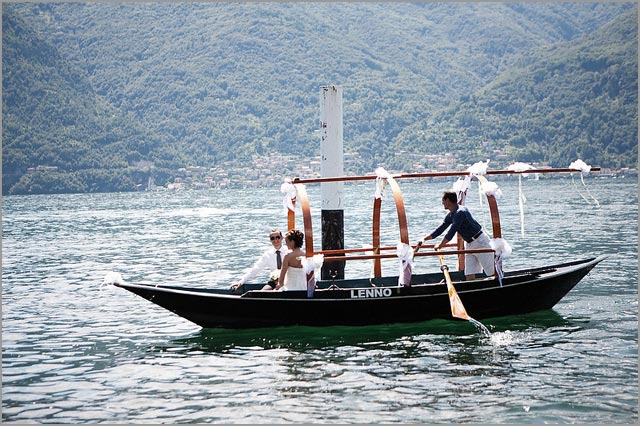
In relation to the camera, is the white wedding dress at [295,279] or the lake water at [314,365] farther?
the white wedding dress at [295,279]

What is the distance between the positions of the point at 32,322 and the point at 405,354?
7791 mm

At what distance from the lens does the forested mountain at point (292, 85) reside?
11625 cm

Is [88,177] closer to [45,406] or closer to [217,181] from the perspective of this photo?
[217,181]

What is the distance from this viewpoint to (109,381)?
11969mm

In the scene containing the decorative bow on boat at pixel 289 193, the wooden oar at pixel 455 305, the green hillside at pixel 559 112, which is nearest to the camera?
the wooden oar at pixel 455 305

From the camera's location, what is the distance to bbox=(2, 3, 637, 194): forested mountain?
116 m

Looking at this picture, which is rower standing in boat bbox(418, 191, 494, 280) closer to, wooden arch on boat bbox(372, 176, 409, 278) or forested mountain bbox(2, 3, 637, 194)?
wooden arch on boat bbox(372, 176, 409, 278)

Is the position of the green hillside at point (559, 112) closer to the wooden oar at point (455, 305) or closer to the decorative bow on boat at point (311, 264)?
the wooden oar at point (455, 305)

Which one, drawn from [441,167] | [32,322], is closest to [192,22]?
[441,167]

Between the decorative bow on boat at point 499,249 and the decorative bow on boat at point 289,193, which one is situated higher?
the decorative bow on boat at point 289,193

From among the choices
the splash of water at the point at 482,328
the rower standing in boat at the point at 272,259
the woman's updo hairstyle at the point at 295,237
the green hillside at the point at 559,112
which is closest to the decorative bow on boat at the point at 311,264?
the woman's updo hairstyle at the point at 295,237

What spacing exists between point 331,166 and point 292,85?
130 meters

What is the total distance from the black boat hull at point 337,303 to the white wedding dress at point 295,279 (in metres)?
0.28

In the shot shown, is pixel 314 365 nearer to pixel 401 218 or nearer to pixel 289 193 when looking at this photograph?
pixel 401 218
